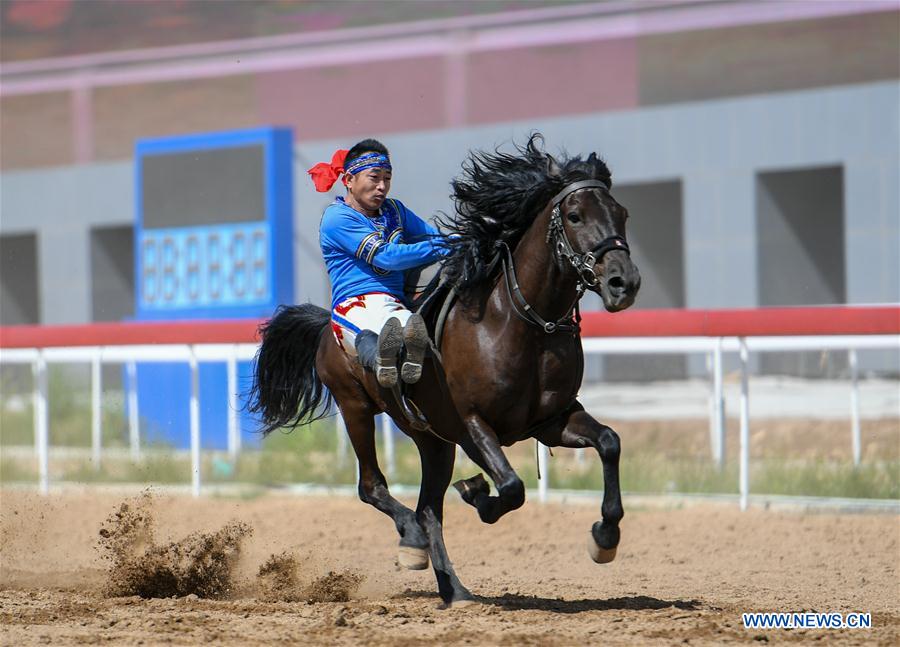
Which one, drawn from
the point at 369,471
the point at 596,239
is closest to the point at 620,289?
the point at 596,239

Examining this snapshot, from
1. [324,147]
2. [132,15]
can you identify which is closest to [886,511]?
[324,147]

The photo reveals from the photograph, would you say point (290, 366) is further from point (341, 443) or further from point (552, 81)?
point (552, 81)

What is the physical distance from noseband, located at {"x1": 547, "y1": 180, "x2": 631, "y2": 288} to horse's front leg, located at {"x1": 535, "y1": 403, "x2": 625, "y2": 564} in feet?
2.26

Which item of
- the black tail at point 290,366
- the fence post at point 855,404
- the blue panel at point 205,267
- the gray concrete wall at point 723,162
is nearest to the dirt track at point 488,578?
the fence post at point 855,404

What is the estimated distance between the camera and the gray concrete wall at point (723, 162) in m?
19.0

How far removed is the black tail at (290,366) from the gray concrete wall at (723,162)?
349 inches

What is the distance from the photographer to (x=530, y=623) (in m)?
6.20

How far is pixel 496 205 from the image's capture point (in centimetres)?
675

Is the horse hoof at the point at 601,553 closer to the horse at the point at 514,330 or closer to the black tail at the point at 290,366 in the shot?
the horse at the point at 514,330

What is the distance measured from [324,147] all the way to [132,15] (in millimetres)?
7772

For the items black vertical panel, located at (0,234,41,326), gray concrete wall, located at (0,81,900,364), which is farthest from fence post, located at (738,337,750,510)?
black vertical panel, located at (0,234,41,326)

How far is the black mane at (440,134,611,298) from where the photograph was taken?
659 centimetres

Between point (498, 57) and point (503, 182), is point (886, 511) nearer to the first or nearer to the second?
point (503, 182)

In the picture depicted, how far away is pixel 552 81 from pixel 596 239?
17.3m
